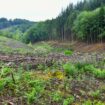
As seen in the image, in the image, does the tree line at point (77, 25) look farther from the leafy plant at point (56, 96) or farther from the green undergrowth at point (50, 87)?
the leafy plant at point (56, 96)

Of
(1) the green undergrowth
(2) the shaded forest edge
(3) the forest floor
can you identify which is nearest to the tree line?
(2) the shaded forest edge

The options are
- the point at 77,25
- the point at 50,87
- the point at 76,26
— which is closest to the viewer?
the point at 50,87

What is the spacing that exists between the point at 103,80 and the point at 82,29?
6814 cm

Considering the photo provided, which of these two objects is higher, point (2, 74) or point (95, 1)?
point (95, 1)

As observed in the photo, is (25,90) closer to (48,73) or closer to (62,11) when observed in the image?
(48,73)

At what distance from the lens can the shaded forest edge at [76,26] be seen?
77375mm

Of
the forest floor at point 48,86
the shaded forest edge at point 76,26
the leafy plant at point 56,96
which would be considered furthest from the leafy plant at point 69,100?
the shaded forest edge at point 76,26

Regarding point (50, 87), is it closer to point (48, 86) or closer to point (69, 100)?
point (48, 86)

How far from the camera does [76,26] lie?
87.2 m

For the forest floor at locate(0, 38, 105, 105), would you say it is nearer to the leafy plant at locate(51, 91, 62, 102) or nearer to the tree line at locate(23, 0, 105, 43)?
the leafy plant at locate(51, 91, 62, 102)

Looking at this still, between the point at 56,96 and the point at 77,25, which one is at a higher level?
the point at 77,25

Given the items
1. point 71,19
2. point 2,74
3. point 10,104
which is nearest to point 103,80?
point 2,74

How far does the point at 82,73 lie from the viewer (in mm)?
12805

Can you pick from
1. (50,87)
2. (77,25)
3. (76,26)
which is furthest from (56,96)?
(76,26)
